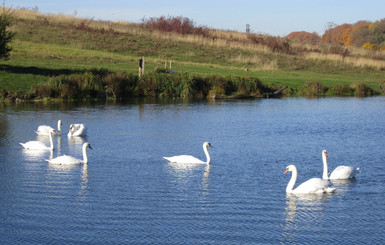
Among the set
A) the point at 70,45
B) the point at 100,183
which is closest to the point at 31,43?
the point at 70,45

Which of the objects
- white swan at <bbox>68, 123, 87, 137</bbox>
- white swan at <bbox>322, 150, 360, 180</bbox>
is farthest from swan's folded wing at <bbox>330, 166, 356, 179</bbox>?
white swan at <bbox>68, 123, 87, 137</bbox>

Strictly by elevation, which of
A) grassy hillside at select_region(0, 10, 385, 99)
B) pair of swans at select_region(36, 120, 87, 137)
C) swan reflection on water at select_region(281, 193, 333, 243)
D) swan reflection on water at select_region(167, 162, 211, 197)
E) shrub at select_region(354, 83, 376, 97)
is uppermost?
grassy hillside at select_region(0, 10, 385, 99)

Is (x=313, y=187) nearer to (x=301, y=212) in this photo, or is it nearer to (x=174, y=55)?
(x=301, y=212)

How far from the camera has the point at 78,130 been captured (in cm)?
2281

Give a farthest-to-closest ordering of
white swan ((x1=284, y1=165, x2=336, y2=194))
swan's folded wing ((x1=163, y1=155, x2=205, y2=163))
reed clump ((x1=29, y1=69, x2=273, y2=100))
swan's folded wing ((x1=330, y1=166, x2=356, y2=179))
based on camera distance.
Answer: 1. reed clump ((x1=29, y1=69, x2=273, y2=100))
2. swan's folded wing ((x1=163, y1=155, x2=205, y2=163))
3. swan's folded wing ((x1=330, y1=166, x2=356, y2=179))
4. white swan ((x1=284, y1=165, x2=336, y2=194))

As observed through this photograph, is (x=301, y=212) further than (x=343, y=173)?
No

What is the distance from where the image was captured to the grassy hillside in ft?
142

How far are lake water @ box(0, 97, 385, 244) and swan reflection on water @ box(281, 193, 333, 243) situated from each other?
1.1 inches

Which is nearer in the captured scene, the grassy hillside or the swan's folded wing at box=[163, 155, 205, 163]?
the swan's folded wing at box=[163, 155, 205, 163]

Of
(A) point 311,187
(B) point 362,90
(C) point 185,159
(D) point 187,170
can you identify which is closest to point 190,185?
(D) point 187,170

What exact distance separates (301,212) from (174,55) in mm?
41459

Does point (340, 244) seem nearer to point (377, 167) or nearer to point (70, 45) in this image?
point (377, 167)

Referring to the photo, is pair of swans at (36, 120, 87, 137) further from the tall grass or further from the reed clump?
the tall grass

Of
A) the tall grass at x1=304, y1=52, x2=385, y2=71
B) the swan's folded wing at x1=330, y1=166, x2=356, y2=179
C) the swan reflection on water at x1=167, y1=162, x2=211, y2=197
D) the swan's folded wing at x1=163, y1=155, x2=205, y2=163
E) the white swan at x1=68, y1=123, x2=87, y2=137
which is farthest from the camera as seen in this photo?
the tall grass at x1=304, y1=52, x2=385, y2=71
